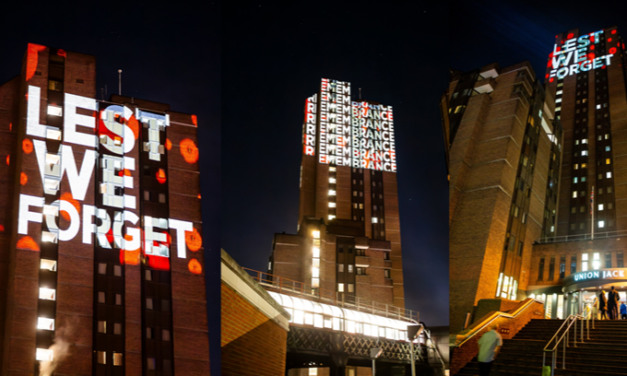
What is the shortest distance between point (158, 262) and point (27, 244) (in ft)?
32.0

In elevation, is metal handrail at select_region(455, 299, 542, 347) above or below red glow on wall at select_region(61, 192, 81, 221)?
below

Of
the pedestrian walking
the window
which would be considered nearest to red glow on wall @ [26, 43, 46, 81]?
the window

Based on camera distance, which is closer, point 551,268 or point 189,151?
point 551,268

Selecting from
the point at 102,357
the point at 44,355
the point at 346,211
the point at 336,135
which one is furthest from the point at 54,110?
the point at 336,135

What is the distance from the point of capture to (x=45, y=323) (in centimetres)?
4050

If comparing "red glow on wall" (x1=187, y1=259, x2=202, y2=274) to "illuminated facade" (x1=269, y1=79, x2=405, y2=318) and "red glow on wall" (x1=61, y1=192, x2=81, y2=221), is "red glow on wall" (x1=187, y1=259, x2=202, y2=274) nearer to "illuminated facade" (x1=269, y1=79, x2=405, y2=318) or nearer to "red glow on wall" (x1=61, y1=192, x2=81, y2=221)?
"illuminated facade" (x1=269, y1=79, x2=405, y2=318)

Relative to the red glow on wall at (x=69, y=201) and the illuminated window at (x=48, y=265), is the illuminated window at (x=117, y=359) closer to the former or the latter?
the illuminated window at (x=48, y=265)

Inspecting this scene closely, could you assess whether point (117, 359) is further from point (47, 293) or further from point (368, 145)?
point (368, 145)

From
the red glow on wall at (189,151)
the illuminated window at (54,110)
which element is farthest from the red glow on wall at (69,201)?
the red glow on wall at (189,151)

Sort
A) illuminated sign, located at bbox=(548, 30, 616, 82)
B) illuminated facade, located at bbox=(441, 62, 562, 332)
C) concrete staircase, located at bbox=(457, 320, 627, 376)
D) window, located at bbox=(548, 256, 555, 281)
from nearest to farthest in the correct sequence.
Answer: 1. concrete staircase, located at bbox=(457, 320, 627, 376)
2. illuminated facade, located at bbox=(441, 62, 562, 332)
3. window, located at bbox=(548, 256, 555, 281)
4. illuminated sign, located at bbox=(548, 30, 616, 82)

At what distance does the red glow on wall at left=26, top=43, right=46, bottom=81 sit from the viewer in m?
46.7

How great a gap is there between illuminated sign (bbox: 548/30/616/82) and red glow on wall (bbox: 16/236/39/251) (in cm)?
6562

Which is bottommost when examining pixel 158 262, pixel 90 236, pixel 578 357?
pixel 578 357

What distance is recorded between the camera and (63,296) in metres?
41.8
